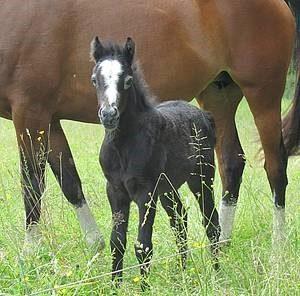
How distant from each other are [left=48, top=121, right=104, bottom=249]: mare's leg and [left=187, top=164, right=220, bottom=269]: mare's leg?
82 centimetres

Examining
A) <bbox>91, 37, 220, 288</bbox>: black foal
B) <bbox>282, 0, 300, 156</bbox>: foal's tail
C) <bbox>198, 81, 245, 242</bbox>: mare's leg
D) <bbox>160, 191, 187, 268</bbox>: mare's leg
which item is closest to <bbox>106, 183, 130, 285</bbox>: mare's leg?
<bbox>91, 37, 220, 288</bbox>: black foal

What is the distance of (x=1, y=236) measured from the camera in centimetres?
489

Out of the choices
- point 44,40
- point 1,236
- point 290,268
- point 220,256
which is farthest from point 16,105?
point 290,268

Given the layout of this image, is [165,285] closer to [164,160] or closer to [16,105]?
[164,160]

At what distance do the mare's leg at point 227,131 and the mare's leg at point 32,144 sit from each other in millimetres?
1499

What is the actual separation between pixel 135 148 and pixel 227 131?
2111 mm

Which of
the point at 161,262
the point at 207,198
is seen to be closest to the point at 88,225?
the point at 207,198

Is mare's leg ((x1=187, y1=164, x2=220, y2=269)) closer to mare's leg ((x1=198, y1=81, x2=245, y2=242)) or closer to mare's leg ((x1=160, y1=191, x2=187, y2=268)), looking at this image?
mare's leg ((x1=160, y1=191, x2=187, y2=268))

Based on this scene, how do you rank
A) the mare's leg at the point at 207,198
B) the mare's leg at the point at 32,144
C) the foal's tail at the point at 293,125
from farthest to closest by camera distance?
the foal's tail at the point at 293,125 → the mare's leg at the point at 32,144 → the mare's leg at the point at 207,198

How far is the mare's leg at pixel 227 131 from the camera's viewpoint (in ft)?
19.4

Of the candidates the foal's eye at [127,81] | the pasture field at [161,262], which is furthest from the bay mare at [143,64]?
the foal's eye at [127,81]

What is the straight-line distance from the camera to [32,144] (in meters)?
4.91

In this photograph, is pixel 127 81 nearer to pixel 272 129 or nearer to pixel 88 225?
pixel 88 225

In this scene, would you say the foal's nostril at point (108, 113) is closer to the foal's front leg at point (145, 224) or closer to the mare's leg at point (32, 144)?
the foal's front leg at point (145, 224)
